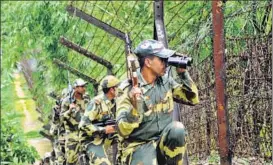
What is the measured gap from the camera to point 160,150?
5344 millimetres

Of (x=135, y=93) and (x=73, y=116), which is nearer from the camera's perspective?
(x=135, y=93)

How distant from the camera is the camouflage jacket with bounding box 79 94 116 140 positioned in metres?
8.41

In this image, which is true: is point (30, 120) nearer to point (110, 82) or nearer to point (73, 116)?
point (73, 116)

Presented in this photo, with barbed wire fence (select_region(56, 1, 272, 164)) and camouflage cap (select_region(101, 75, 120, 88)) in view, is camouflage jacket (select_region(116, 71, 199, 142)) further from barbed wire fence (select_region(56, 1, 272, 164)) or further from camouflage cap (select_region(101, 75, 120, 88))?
camouflage cap (select_region(101, 75, 120, 88))

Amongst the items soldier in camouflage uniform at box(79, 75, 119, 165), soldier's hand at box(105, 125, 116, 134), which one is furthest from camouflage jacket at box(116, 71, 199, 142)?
soldier in camouflage uniform at box(79, 75, 119, 165)

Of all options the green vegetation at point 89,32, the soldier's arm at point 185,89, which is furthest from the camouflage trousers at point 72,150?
the soldier's arm at point 185,89

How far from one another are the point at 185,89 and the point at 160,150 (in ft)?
1.64

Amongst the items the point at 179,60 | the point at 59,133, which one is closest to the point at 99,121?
the point at 179,60

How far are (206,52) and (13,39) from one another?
408 inches

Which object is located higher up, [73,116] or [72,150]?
[73,116]

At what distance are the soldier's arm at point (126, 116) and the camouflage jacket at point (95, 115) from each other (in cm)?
321

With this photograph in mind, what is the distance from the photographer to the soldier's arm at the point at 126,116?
16.7ft

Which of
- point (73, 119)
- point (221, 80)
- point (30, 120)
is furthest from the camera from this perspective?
point (30, 120)

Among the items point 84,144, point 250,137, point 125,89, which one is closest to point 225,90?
point 250,137
